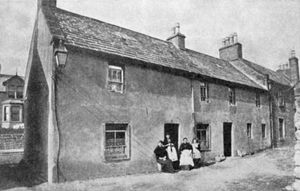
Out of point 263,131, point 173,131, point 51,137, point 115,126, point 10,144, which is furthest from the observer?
point 263,131

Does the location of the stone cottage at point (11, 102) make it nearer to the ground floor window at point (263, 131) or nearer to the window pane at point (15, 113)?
the window pane at point (15, 113)

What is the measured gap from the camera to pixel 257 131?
2166 cm

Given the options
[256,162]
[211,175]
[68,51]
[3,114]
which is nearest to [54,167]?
[68,51]

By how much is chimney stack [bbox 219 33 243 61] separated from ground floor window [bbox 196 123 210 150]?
11.8m

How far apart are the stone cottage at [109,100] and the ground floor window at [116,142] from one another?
0.14ft

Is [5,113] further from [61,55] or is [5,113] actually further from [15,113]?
[61,55]

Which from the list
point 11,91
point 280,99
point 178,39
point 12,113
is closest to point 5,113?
point 12,113

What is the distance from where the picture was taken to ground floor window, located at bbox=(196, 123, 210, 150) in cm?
1638

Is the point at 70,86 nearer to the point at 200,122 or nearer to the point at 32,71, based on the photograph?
the point at 32,71

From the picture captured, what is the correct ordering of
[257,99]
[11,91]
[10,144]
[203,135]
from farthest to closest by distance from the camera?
1. [11,91]
2. [257,99]
3. [10,144]
4. [203,135]

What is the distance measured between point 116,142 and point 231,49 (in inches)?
722

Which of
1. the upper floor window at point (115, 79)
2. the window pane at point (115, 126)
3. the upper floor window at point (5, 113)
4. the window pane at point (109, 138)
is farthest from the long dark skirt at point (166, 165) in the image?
the upper floor window at point (5, 113)

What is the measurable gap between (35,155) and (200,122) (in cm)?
912

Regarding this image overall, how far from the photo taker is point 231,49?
26.4 meters
